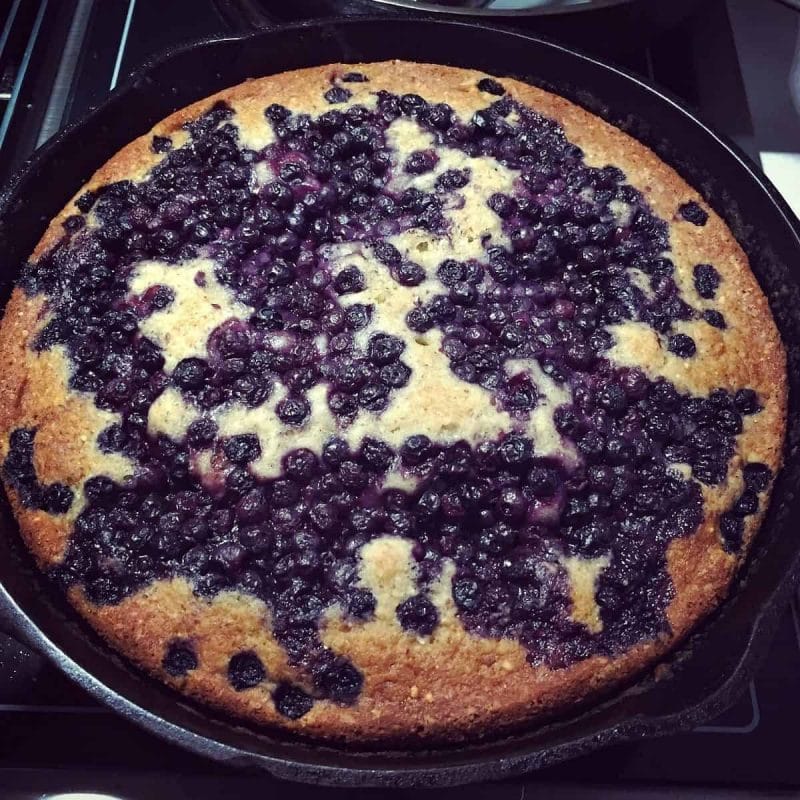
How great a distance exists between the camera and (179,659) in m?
1.71

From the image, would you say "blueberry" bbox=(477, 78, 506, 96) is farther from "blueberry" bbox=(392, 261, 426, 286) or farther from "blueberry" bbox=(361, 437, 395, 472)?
"blueberry" bbox=(361, 437, 395, 472)

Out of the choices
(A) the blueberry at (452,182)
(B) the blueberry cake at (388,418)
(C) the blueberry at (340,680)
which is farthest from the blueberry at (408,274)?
(C) the blueberry at (340,680)

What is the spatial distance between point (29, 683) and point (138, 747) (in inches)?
12.1

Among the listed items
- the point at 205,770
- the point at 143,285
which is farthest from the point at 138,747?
the point at 143,285

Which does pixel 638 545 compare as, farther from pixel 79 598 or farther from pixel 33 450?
pixel 33 450

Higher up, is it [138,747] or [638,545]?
[638,545]

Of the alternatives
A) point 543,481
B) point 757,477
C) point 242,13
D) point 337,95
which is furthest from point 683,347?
point 242,13

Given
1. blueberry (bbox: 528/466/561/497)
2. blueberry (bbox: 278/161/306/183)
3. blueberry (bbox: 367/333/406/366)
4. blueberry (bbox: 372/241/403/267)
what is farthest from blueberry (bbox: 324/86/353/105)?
blueberry (bbox: 528/466/561/497)

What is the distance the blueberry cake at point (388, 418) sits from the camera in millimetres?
1703

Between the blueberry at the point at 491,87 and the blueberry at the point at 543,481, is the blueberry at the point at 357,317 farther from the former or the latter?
the blueberry at the point at 491,87

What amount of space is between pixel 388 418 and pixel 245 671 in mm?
592

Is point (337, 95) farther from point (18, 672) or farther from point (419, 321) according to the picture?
point (18, 672)

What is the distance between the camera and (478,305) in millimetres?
1917

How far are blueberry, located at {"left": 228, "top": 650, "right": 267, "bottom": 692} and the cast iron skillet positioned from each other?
0.27ft
